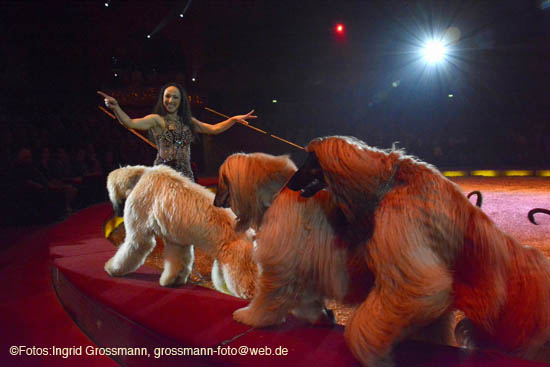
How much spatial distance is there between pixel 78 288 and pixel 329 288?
145cm

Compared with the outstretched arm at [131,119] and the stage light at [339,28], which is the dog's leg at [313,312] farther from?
the stage light at [339,28]

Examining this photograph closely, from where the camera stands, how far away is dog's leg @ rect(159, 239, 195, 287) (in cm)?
184

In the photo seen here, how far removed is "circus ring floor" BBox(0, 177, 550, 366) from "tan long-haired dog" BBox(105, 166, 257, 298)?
10cm

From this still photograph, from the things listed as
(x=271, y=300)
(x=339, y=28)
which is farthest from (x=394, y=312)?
(x=339, y=28)

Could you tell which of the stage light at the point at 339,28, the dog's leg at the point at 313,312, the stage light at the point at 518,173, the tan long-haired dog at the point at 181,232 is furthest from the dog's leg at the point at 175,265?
the stage light at the point at 518,173

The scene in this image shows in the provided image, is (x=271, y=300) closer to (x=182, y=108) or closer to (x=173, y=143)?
(x=173, y=143)

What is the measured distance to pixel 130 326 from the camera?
1.45 m

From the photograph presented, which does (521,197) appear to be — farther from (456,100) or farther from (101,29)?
(101,29)

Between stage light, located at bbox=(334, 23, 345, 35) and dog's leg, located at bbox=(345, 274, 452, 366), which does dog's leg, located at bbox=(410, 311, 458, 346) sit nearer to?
dog's leg, located at bbox=(345, 274, 452, 366)

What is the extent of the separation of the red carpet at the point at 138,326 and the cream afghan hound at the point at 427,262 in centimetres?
15

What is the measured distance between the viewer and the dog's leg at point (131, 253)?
187 centimetres

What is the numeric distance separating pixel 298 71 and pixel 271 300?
831 cm

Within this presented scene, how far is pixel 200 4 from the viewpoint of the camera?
6.41m

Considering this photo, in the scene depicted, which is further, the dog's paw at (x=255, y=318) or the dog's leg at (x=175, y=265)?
the dog's leg at (x=175, y=265)
